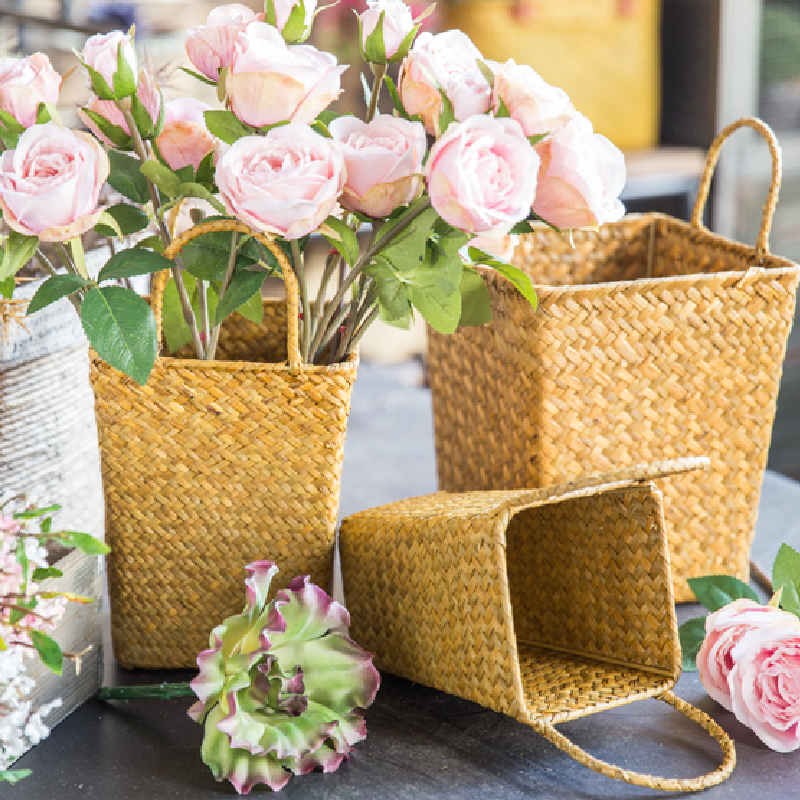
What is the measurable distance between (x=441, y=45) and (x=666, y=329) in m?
0.27

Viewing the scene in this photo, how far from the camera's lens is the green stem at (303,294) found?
24.5 inches

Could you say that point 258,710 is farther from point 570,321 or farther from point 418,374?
point 418,374

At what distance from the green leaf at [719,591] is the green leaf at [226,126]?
43 centimetres

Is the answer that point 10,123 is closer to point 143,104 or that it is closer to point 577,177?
point 143,104

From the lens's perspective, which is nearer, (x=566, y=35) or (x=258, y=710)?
(x=258, y=710)

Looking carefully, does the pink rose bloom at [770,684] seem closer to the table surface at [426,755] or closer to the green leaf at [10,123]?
the table surface at [426,755]

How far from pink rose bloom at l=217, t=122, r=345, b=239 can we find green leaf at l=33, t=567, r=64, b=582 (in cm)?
22

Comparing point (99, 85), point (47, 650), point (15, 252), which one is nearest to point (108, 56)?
point (99, 85)

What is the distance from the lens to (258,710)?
575 mm

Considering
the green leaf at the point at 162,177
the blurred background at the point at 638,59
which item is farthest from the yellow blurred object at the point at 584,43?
the green leaf at the point at 162,177

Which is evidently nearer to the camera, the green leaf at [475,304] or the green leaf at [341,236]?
the green leaf at [341,236]

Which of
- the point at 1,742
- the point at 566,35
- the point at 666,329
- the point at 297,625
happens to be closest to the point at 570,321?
the point at 666,329

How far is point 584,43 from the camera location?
1694mm

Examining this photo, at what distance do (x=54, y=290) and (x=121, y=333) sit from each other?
5cm
